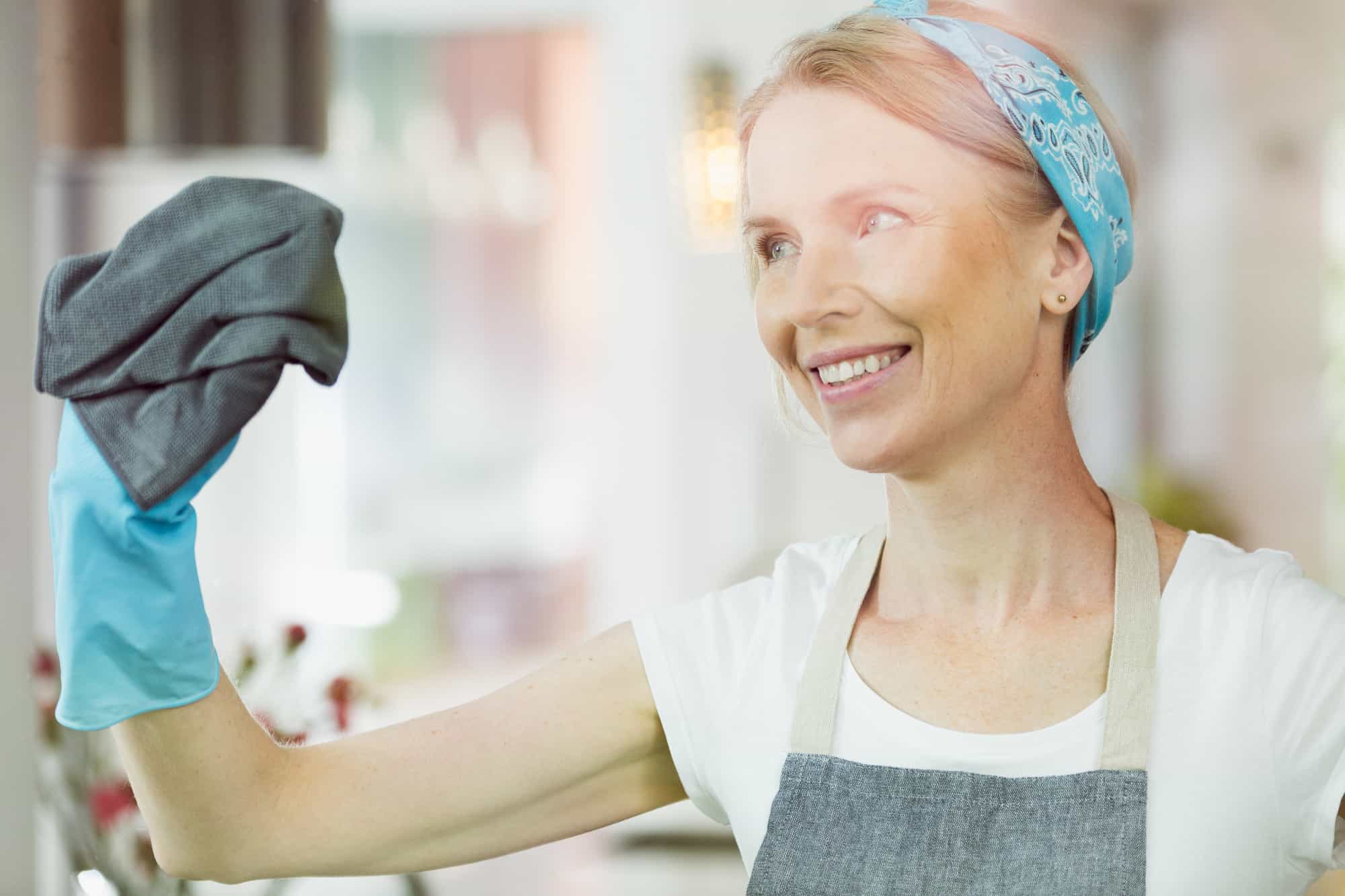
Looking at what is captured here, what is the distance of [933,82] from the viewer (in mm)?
855

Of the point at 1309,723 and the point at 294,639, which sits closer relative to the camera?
the point at 1309,723

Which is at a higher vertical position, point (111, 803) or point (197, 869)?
point (197, 869)

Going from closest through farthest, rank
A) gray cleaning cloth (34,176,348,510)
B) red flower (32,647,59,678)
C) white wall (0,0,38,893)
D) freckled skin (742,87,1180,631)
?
gray cleaning cloth (34,176,348,510) < freckled skin (742,87,1180,631) < white wall (0,0,38,893) < red flower (32,647,59,678)

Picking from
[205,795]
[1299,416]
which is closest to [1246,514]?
[1299,416]

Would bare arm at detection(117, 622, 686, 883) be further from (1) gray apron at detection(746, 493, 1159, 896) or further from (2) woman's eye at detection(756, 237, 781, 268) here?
(2) woman's eye at detection(756, 237, 781, 268)

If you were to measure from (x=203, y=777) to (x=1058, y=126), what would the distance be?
26.4 inches

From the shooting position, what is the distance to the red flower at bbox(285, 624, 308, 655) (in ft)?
4.52

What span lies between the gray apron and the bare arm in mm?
126

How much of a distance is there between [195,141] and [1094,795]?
1028mm

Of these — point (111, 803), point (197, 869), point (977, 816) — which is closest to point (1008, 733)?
point (977, 816)

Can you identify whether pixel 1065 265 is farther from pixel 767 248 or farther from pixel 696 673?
pixel 696 673

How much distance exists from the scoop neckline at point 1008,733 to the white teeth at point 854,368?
0.68ft

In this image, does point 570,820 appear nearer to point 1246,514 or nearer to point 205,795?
point 205,795

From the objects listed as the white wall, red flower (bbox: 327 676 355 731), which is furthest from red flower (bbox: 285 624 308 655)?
the white wall
